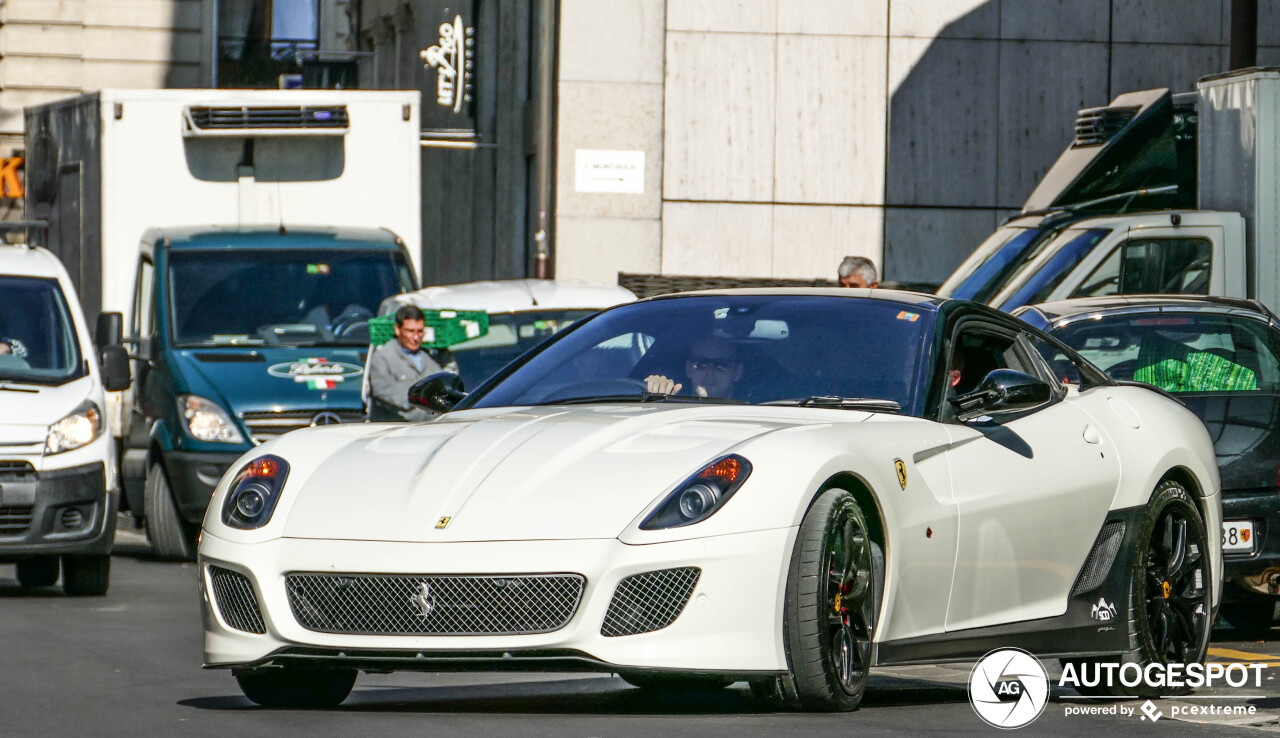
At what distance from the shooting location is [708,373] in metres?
7.64

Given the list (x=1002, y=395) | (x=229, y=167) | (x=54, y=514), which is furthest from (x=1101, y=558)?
(x=229, y=167)

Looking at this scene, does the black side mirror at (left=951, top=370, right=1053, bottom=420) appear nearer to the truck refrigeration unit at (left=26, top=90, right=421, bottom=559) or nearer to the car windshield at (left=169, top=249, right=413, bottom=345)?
the truck refrigeration unit at (left=26, top=90, right=421, bottom=559)

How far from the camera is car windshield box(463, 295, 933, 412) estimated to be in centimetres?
755

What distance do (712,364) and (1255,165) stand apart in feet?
30.0

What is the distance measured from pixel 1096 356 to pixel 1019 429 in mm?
3651

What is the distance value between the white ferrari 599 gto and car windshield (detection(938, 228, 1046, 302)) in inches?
286

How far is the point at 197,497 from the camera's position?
619 inches

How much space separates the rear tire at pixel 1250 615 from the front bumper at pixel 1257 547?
2.50 feet

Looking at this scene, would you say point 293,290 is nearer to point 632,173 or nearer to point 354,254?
point 354,254

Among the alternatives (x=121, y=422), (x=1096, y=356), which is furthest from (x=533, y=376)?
(x=121, y=422)

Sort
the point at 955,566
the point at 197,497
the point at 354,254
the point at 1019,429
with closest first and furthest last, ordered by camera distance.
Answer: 1. the point at 955,566
2. the point at 1019,429
3. the point at 197,497
4. the point at 354,254

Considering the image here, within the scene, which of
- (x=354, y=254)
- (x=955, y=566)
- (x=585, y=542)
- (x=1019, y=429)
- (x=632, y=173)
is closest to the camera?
(x=585, y=542)

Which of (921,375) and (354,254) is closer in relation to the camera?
(921,375)

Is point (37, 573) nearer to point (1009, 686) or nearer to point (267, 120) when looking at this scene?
point (267, 120)
